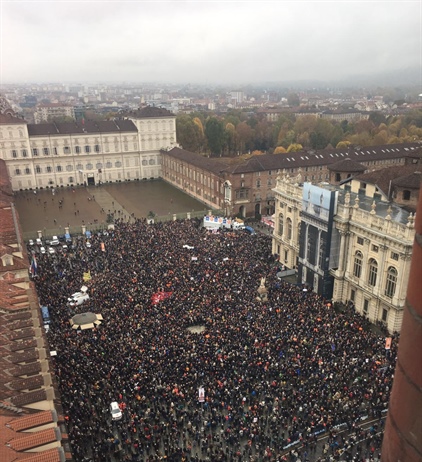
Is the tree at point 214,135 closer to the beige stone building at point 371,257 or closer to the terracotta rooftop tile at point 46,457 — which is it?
the beige stone building at point 371,257

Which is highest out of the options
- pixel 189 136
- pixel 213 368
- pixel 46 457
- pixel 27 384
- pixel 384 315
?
pixel 46 457

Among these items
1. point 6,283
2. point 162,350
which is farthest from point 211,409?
point 6,283

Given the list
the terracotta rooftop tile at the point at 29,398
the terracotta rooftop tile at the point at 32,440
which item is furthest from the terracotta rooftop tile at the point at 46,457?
the terracotta rooftop tile at the point at 29,398

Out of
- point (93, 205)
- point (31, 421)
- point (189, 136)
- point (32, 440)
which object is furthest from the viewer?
point (189, 136)

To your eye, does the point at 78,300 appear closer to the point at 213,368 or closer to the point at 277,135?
the point at 213,368

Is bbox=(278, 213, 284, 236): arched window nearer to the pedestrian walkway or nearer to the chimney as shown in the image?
the pedestrian walkway

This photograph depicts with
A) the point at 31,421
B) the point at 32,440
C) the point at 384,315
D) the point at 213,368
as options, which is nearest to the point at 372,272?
the point at 384,315
